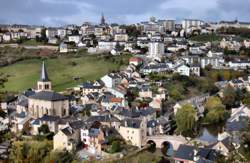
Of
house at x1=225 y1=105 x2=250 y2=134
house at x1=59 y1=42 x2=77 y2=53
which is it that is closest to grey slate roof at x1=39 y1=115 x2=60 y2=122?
house at x1=225 y1=105 x2=250 y2=134

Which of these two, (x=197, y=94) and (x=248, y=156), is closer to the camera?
(x=248, y=156)

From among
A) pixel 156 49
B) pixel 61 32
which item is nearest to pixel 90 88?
pixel 156 49

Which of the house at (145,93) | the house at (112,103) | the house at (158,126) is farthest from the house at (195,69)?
the house at (158,126)

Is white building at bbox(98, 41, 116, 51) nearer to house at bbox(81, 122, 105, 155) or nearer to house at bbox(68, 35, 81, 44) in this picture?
house at bbox(68, 35, 81, 44)

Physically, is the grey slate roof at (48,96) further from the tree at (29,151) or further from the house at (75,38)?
the house at (75,38)

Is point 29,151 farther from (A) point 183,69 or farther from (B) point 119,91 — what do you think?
(A) point 183,69

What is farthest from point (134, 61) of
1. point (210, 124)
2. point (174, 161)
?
point (174, 161)

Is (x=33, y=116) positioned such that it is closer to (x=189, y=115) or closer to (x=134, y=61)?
(x=189, y=115)
